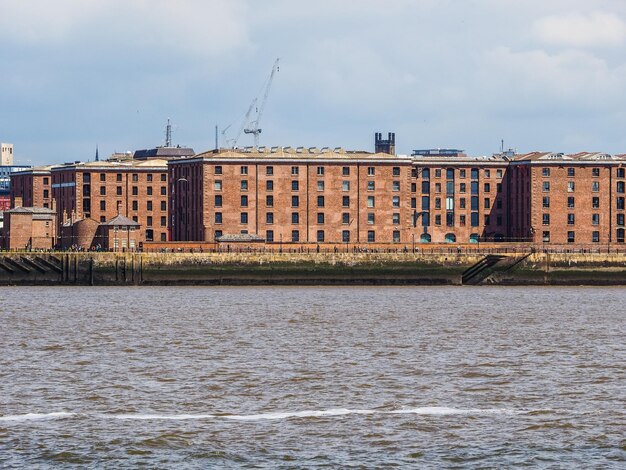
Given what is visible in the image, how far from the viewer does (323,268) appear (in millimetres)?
133750

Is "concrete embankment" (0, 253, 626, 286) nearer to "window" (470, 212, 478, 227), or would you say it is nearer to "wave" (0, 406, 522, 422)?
"window" (470, 212, 478, 227)

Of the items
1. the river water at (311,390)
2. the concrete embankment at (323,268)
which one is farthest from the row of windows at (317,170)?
the river water at (311,390)

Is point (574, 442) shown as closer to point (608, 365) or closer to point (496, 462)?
point (496, 462)

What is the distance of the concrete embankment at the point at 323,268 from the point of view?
427 ft

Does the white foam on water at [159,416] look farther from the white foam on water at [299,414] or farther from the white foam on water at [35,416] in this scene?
the white foam on water at [35,416]

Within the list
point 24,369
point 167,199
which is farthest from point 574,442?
point 167,199

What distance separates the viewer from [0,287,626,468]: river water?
3703 cm

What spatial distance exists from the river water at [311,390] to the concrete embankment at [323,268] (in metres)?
43.4

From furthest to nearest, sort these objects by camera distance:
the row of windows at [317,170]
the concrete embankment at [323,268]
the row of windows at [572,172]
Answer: the row of windows at [572,172]
the row of windows at [317,170]
the concrete embankment at [323,268]

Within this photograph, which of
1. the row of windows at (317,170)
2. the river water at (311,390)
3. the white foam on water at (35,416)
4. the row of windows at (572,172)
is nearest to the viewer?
the river water at (311,390)

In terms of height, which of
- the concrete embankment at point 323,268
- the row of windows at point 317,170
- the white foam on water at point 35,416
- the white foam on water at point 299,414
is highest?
the row of windows at point 317,170

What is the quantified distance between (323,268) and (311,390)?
86279mm

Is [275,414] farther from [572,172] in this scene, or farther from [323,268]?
[572,172]

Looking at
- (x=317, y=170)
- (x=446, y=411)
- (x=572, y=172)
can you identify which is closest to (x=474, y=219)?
(x=572, y=172)
